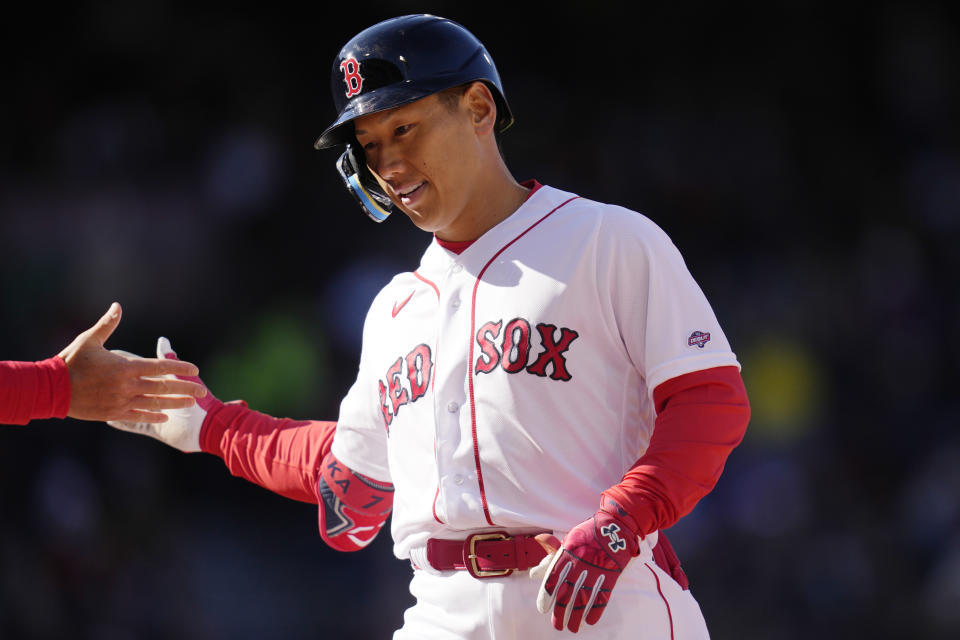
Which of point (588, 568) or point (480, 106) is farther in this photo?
point (480, 106)

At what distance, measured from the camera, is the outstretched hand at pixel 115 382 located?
2580 mm

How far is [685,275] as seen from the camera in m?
2.20

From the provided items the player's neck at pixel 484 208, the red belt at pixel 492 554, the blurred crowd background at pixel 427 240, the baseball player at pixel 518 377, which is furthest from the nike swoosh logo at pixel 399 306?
the blurred crowd background at pixel 427 240

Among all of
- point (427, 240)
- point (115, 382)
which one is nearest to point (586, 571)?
point (115, 382)

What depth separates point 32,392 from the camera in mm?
2562

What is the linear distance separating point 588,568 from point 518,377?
408mm

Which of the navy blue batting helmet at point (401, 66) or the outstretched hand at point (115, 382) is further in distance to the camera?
the outstretched hand at point (115, 382)

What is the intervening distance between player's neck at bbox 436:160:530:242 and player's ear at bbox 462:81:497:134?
0.09 m

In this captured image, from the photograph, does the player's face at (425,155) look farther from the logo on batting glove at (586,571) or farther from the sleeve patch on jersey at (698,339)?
the logo on batting glove at (586,571)

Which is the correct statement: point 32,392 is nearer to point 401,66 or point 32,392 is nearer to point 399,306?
point 399,306

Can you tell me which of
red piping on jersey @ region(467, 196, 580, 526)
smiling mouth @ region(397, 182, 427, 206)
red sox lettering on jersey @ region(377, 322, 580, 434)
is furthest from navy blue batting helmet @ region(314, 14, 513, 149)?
red sox lettering on jersey @ region(377, 322, 580, 434)

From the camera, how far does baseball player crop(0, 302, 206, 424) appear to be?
256 cm

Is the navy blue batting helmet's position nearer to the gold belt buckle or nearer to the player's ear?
the player's ear

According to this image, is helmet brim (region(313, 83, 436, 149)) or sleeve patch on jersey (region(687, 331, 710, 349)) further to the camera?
helmet brim (region(313, 83, 436, 149))
